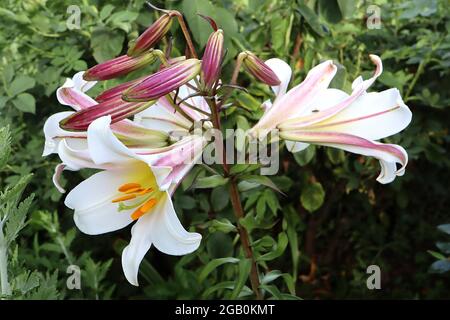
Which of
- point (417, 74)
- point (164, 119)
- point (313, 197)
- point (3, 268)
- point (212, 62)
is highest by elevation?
point (212, 62)

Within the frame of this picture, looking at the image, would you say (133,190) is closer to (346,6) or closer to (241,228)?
(241,228)

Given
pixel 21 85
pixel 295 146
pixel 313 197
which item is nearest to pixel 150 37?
pixel 295 146

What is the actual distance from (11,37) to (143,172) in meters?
0.77

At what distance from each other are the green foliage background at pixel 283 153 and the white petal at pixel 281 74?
23 centimetres

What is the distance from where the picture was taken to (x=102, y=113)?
30.0 inches

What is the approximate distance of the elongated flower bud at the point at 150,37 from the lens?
796 millimetres

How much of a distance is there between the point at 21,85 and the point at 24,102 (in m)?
0.04

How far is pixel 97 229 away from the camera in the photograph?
0.81 m

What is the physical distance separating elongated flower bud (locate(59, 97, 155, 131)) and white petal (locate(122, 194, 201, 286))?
0.35ft

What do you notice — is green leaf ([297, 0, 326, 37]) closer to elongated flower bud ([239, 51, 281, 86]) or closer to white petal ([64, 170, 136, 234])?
elongated flower bud ([239, 51, 281, 86])

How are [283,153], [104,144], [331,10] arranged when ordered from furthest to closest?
[283,153], [331,10], [104,144]

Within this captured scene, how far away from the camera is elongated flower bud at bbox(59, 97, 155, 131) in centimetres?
76

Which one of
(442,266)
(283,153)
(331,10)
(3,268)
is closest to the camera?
(3,268)
